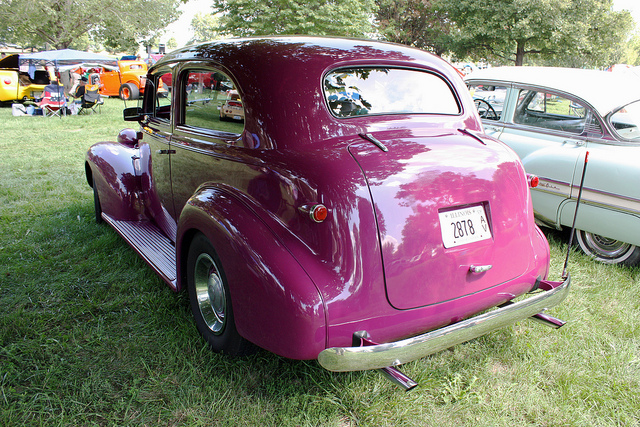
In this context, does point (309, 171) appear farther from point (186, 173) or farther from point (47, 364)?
point (47, 364)

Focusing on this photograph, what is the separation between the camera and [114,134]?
36.5ft

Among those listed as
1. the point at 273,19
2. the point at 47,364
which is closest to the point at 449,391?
the point at 47,364

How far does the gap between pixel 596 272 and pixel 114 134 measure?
10.7 meters

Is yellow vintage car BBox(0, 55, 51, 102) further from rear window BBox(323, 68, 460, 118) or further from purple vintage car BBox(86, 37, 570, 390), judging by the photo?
rear window BBox(323, 68, 460, 118)

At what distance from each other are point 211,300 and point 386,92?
1646 mm

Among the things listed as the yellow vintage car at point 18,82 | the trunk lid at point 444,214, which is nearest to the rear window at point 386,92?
the trunk lid at point 444,214

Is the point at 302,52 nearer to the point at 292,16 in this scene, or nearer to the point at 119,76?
the point at 119,76

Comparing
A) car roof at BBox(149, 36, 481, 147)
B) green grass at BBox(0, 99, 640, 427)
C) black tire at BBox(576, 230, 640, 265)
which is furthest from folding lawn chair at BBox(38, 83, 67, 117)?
black tire at BBox(576, 230, 640, 265)

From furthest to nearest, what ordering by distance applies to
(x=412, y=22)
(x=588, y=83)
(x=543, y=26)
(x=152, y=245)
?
(x=412, y=22) < (x=543, y=26) < (x=588, y=83) < (x=152, y=245)

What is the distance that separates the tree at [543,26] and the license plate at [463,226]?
2668 centimetres

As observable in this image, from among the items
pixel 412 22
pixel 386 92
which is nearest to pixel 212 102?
pixel 386 92

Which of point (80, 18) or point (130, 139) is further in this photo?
point (80, 18)

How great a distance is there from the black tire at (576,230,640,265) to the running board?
3.73 meters

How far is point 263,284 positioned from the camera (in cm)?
204
